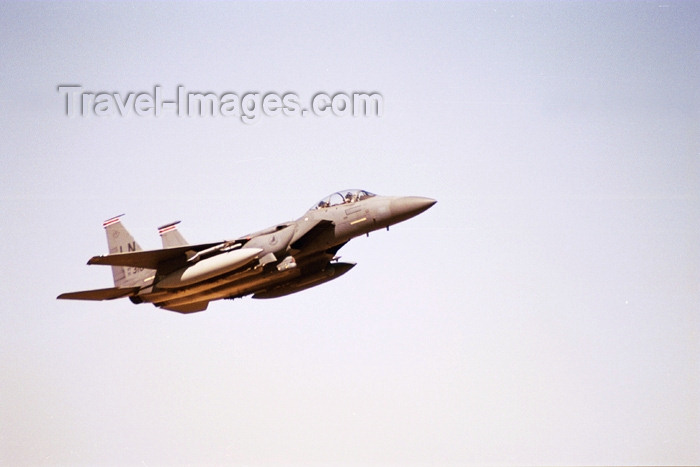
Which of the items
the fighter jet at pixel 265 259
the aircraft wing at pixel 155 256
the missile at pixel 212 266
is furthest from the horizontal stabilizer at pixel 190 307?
the missile at pixel 212 266

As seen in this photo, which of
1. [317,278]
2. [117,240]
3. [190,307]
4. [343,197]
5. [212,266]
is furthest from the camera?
[117,240]

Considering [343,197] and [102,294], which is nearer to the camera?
[343,197]

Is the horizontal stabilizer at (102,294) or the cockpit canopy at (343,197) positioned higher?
the cockpit canopy at (343,197)

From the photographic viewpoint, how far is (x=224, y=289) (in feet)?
67.5

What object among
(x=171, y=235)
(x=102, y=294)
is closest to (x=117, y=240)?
(x=171, y=235)

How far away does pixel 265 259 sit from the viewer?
65.1 feet

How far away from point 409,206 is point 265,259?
139 inches

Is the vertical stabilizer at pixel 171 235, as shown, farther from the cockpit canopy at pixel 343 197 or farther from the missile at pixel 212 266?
the cockpit canopy at pixel 343 197

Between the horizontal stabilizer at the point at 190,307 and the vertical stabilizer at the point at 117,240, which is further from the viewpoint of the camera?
the vertical stabilizer at the point at 117,240

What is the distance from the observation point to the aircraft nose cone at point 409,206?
19562mm

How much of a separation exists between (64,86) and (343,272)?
794 centimetres

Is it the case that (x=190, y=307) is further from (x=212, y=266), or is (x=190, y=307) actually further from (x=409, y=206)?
(x=409, y=206)

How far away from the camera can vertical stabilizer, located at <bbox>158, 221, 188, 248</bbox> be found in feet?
75.4

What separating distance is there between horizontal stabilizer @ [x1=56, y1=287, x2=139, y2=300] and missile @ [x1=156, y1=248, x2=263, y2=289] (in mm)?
1961
